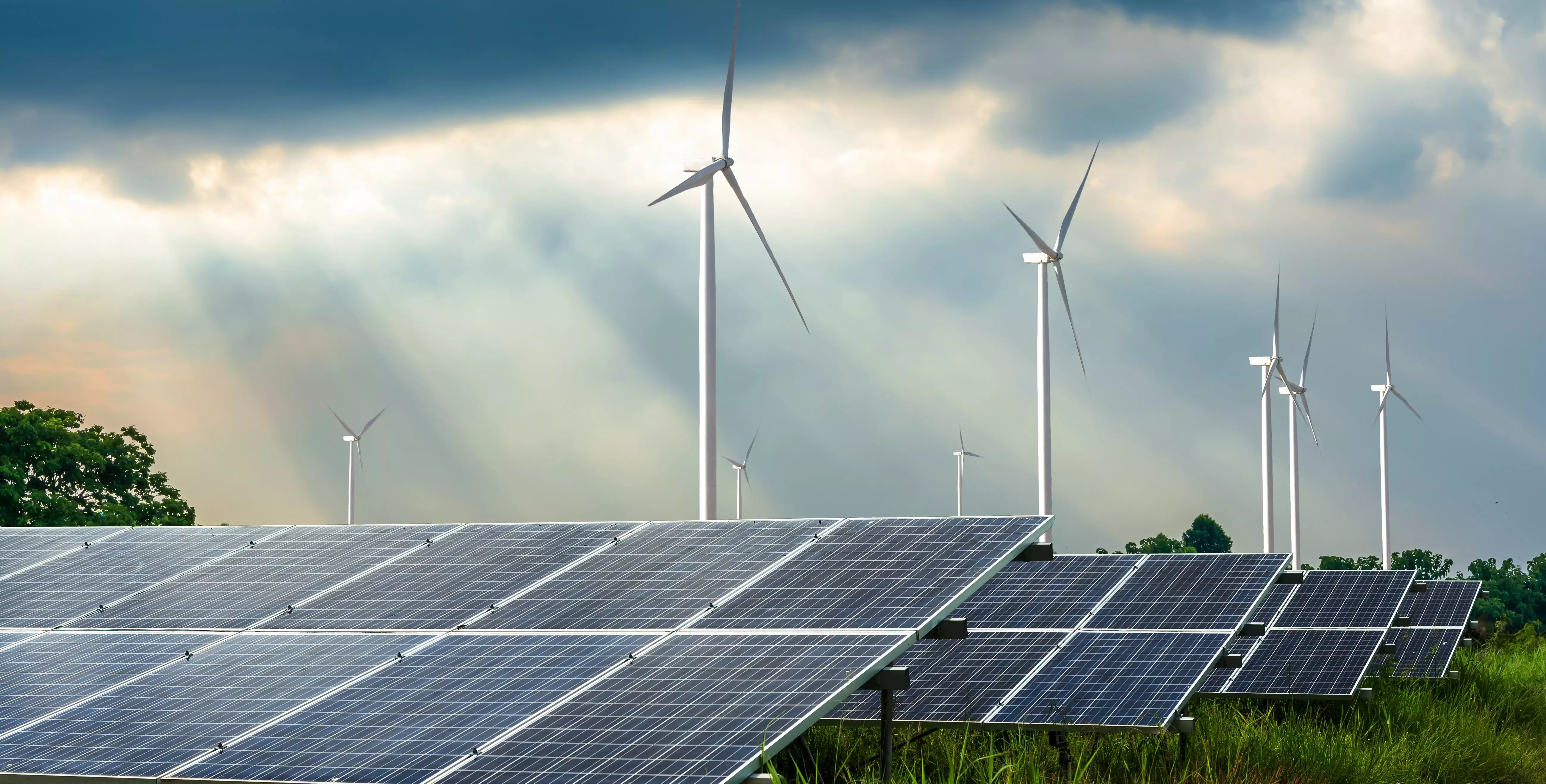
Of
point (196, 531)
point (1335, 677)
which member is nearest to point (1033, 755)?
point (1335, 677)

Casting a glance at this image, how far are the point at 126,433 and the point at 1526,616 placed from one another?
11773 cm

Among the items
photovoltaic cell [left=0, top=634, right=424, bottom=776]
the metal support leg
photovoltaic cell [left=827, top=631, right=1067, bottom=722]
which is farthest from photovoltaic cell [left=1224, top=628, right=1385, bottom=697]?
photovoltaic cell [left=0, top=634, right=424, bottom=776]

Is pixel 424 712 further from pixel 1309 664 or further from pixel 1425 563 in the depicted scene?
pixel 1425 563

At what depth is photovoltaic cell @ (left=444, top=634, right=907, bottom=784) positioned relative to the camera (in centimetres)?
945

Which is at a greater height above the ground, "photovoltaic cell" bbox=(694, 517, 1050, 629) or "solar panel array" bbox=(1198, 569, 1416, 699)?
"photovoltaic cell" bbox=(694, 517, 1050, 629)

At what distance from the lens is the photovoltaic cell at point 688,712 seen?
9.45 m

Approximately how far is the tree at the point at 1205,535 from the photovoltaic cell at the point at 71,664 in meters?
144

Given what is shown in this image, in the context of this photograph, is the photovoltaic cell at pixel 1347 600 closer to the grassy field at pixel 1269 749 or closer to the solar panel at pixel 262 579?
A: the grassy field at pixel 1269 749

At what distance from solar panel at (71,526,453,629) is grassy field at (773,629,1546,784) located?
5.32 m

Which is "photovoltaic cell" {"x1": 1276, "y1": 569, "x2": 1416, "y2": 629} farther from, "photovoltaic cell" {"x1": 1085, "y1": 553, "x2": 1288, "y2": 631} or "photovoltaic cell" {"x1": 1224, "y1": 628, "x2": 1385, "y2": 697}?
"photovoltaic cell" {"x1": 1085, "y1": 553, "x2": 1288, "y2": 631}

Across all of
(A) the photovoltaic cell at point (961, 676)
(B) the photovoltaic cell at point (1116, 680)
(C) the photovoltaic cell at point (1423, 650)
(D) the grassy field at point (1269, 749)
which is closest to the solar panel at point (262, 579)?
(D) the grassy field at point (1269, 749)

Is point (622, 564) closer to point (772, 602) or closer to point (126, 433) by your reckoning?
point (772, 602)

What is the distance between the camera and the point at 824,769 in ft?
47.3

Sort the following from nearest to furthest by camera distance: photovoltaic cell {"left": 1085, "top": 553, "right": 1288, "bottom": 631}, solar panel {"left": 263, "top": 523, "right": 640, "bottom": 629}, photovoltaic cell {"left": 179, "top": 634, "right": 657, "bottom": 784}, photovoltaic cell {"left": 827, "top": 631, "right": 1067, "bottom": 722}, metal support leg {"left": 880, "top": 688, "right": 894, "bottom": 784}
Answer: photovoltaic cell {"left": 179, "top": 634, "right": 657, "bottom": 784} < metal support leg {"left": 880, "top": 688, "right": 894, "bottom": 784} < solar panel {"left": 263, "top": 523, "right": 640, "bottom": 629} < photovoltaic cell {"left": 827, "top": 631, "right": 1067, "bottom": 722} < photovoltaic cell {"left": 1085, "top": 553, "right": 1288, "bottom": 631}
